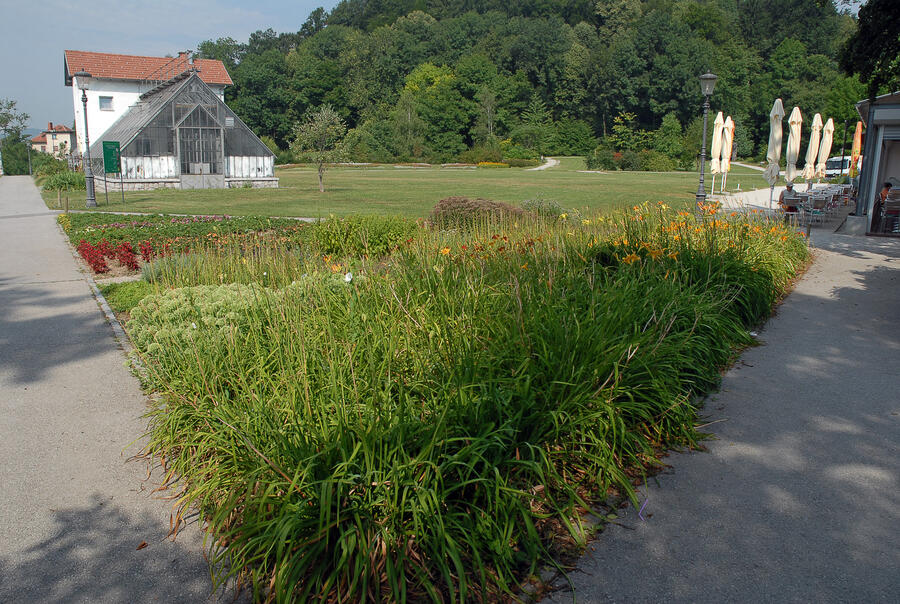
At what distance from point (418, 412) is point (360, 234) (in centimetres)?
721

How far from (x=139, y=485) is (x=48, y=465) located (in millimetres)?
709

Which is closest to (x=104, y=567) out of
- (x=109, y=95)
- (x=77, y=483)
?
(x=77, y=483)

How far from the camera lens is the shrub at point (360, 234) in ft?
34.8

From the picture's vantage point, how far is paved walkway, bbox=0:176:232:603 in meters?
2.94

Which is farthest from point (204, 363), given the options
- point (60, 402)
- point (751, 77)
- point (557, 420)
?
point (751, 77)

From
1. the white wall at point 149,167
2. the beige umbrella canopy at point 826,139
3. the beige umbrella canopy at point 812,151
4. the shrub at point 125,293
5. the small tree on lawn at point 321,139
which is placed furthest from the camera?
the white wall at point 149,167

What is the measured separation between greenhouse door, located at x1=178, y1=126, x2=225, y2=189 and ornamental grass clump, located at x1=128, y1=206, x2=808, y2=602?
3220 centimetres

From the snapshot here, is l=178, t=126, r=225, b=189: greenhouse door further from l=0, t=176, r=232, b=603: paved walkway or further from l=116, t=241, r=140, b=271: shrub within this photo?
l=0, t=176, r=232, b=603: paved walkway

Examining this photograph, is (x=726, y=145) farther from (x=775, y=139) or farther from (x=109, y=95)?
(x=109, y=95)

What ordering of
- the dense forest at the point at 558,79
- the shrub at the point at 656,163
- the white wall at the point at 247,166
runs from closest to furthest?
the white wall at the point at 247,166
the shrub at the point at 656,163
the dense forest at the point at 558,79

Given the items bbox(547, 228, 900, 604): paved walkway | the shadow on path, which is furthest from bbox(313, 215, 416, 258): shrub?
the shadow on path

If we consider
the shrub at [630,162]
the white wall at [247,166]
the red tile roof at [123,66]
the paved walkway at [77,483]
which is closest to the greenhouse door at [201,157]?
the white wall at [247,166]

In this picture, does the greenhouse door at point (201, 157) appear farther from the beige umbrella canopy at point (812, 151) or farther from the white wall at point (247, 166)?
the beige umbrella canopy at point (812, 151)

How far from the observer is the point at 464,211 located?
12.2 meters
